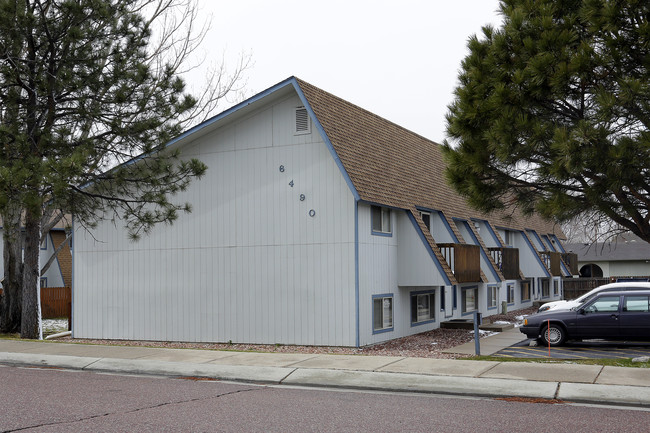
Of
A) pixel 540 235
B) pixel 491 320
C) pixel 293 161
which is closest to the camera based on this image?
pixel 293 161

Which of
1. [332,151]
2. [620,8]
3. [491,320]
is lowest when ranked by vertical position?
[491,320]

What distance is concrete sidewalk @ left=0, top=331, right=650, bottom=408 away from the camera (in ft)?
37.3

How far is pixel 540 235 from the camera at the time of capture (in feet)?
138

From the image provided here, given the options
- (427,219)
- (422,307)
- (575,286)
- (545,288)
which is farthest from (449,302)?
(575,286)

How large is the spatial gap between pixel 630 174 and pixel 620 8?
9.56 ft

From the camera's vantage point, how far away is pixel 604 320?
19688 millimetres

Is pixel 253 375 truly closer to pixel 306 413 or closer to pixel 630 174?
pixel 306 413

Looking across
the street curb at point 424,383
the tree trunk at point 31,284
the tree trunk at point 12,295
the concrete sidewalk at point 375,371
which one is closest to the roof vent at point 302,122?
the concrete sidewalk at point 375,371

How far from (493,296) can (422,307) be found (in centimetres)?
897

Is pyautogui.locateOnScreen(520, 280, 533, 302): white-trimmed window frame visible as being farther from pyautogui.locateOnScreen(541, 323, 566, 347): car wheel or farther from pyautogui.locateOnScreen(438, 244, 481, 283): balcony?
pyautogui.locateOnScreen(541, 323, 566, 347): car wheel

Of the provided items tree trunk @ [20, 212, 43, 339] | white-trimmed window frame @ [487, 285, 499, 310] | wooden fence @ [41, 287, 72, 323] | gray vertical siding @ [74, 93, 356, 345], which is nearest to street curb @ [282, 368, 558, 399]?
gray vertical siding @ [74, 93, 356, 345]

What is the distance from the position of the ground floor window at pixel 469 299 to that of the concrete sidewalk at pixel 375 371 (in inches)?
568

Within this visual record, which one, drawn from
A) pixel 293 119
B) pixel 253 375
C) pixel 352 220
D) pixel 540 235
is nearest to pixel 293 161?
pixel 293 119

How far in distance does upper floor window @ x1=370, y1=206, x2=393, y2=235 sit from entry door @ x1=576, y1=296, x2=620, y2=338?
629cm
